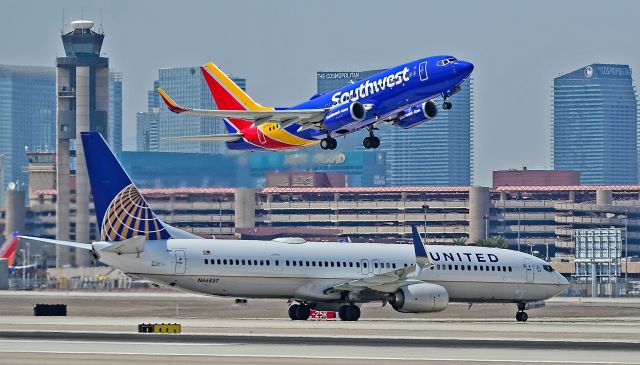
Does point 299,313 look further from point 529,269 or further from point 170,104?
point 170,104

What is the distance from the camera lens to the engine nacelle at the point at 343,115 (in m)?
A: 85.6

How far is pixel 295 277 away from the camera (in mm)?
92000

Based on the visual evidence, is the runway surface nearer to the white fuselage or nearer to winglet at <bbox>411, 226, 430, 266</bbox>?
the white fuselage

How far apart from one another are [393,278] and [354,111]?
10.3 metres

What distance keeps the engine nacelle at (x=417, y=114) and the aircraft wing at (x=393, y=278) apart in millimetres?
5864

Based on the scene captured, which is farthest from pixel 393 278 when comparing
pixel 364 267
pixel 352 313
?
pixel 364 267

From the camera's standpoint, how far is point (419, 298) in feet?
299

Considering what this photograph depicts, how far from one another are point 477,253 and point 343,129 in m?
15.0

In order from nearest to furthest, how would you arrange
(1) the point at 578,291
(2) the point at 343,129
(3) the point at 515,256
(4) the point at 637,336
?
1. (4) the point at 637,336
2. (2) the point at 343,129
3. (3) the point at 515,256
4. (1) the point at 578,291

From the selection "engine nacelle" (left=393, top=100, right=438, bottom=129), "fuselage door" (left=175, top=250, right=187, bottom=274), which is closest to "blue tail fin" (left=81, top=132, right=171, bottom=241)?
"fuselage door" (left=175, top=250, right=187, bottom=274)

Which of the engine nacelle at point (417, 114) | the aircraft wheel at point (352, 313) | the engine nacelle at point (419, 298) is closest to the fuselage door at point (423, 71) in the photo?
the engine nacelle at point (417, 114)

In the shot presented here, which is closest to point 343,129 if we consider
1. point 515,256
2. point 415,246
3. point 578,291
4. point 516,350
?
point 415,246

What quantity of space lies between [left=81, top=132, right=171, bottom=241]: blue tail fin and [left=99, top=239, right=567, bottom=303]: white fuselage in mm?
1238

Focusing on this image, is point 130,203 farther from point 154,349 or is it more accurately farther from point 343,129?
point 154,349
